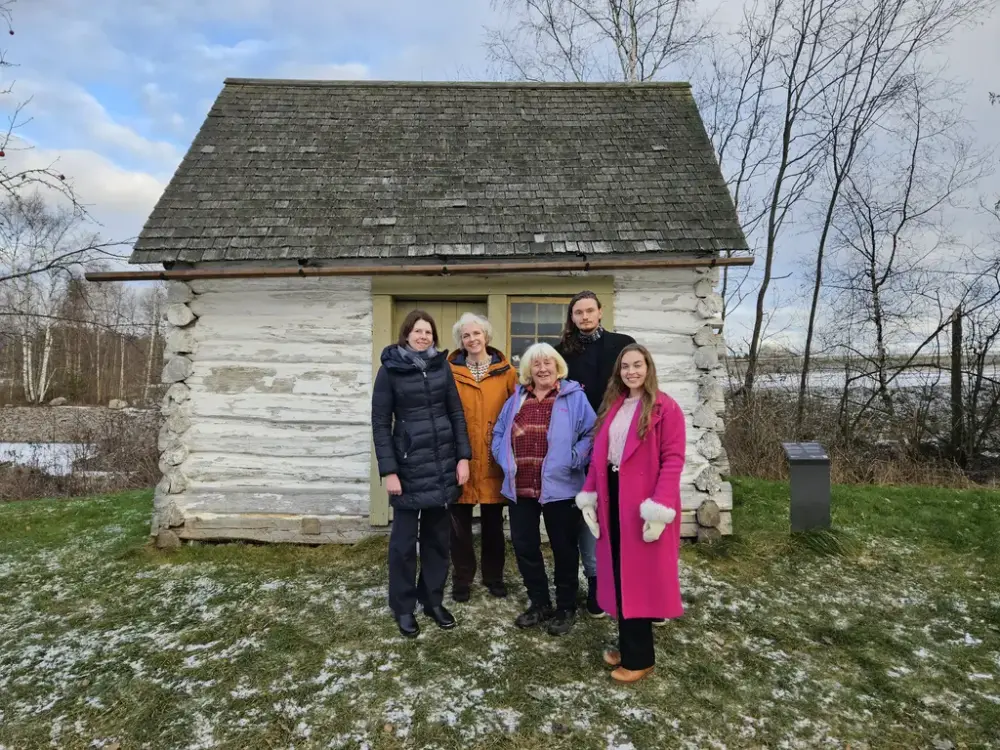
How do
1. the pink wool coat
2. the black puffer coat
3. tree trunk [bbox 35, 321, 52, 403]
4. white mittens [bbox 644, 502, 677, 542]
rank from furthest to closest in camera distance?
tree trunk [bbox 35, 321, 52, 403]
the black puffer coat
the pink wool coat
white mittens [bbox 644, 502, 677, 542]

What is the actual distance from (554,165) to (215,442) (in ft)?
14.4

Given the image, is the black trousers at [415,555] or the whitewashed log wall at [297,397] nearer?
the black trousers at [415,555]

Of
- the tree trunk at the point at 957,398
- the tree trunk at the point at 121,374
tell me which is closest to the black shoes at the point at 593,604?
the tree trunk at the point at 957,398

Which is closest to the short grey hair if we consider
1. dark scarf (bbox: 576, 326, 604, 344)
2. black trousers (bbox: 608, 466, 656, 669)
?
dark scarf (bbox: 576, 326, 604, 344)

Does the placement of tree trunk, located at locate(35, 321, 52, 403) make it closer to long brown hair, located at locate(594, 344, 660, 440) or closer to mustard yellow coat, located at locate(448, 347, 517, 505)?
mustard yellow coat, located at locate(448, 347, 517, 505)

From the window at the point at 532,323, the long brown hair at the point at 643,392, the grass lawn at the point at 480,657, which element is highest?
the window at the point at 532,323

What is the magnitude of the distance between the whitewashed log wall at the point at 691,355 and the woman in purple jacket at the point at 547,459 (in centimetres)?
203

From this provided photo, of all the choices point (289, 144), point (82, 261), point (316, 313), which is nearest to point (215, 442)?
point (316, 313)

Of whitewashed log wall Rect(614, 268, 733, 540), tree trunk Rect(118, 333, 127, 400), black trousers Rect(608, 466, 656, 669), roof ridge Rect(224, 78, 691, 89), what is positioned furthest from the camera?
tree trunk Rect(118, 333, 127, 400)

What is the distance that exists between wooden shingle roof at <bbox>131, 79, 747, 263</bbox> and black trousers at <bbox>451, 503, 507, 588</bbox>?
233 centimetres

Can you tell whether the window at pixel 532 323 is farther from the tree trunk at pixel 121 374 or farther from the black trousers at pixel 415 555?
the tree trunk at pixel 121 374

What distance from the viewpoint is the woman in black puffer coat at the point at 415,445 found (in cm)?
341

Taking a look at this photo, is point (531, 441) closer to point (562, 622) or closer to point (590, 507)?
point (590, 507)

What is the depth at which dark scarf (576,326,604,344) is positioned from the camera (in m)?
3.59
